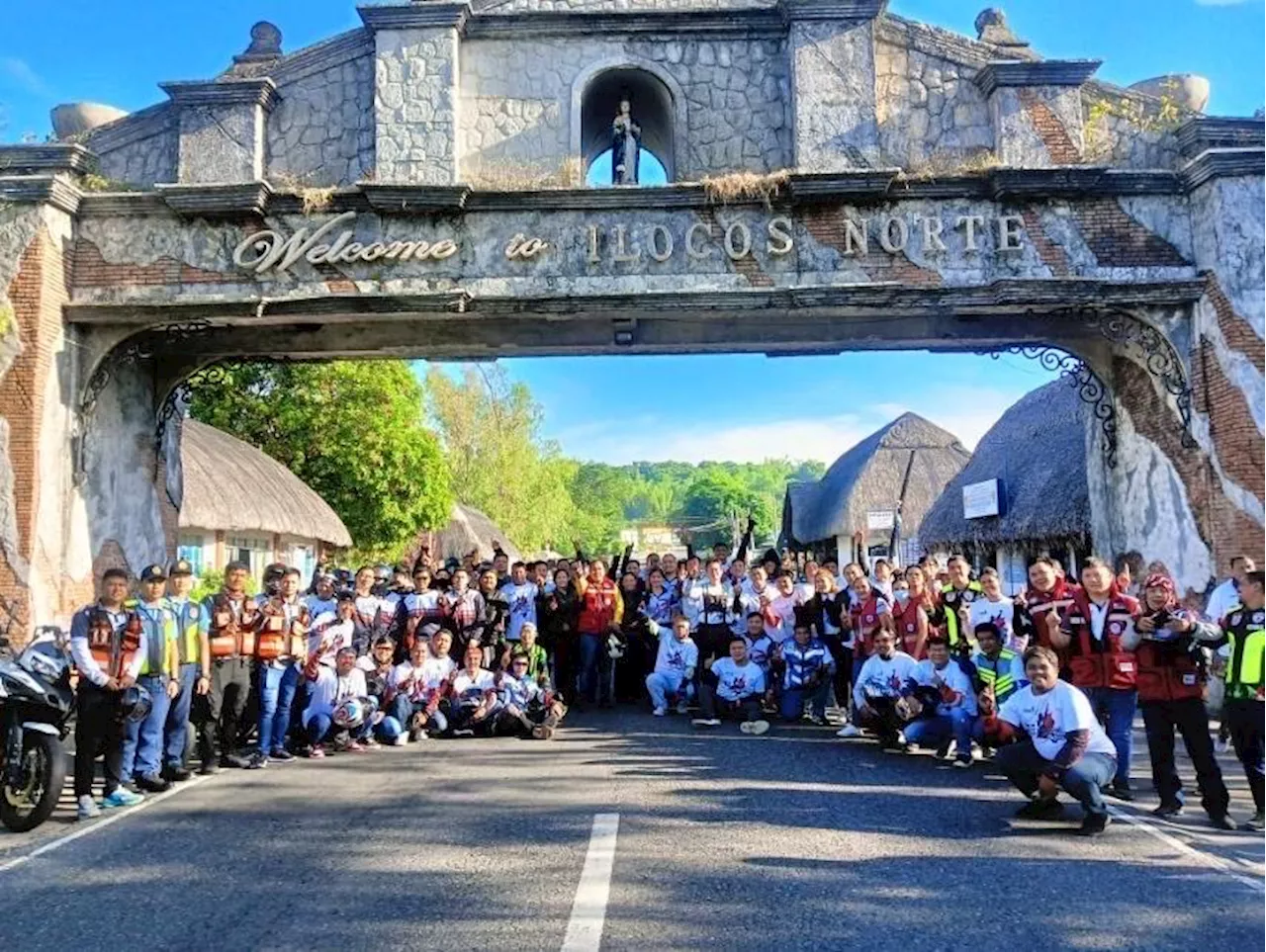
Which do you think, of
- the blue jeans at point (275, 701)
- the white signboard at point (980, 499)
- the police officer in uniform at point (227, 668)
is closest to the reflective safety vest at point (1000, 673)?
the blue jeans at point (275, 701)

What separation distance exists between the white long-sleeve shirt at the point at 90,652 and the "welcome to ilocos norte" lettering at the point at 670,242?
5695 mm

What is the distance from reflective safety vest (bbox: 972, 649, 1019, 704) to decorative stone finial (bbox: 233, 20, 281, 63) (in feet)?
36.3

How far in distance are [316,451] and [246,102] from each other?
17.4m

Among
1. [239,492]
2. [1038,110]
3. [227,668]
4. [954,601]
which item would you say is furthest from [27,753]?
[239,492]

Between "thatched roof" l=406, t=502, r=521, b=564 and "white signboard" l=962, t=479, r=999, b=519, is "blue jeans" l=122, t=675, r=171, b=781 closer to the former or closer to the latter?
"white signboard" l=962, t=479, r=999, b=519

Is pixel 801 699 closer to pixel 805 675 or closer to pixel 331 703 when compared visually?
pixel 805 675

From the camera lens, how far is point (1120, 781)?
793 centimetres

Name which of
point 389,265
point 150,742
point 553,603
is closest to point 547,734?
point 553,603

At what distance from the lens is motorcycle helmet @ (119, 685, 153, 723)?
775 centimetres

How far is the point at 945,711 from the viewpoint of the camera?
9406 mm

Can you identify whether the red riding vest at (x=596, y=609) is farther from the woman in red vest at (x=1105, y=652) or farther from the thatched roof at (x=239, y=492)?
the thatched roof at (x=239, y=492)

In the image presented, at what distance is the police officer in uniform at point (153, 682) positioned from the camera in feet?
26.4

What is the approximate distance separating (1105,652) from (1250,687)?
3.75 ft

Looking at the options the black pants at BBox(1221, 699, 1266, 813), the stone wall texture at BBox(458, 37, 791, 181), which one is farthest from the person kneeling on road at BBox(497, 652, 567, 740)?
the stone wall texture at BBox(458, 37, 791, 181)
